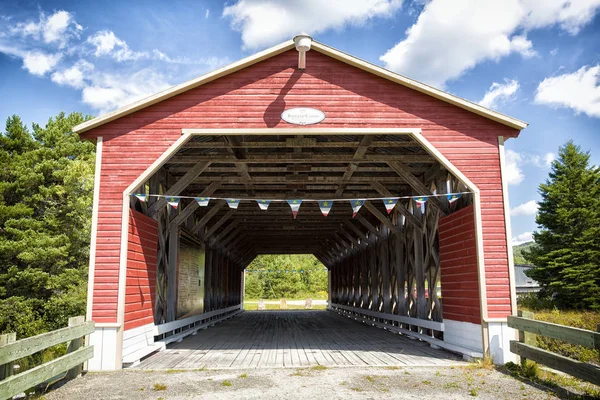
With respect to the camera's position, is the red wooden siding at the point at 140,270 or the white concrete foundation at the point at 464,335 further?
the red wooden siding at the point at 140,270

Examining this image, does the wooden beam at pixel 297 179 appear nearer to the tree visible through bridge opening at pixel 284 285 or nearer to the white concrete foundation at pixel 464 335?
the white concrete foundation at pixel 464 335

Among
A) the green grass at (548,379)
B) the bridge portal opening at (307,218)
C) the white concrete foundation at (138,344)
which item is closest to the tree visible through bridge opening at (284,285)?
the bridge portal opening at (307,218)

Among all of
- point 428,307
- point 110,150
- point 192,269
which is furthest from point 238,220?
point 110,150

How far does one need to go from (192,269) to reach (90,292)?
6.34 metres

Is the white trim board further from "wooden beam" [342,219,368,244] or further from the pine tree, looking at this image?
the pine tree

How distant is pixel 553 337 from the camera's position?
6.46 metres

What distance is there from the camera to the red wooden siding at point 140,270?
324 inches

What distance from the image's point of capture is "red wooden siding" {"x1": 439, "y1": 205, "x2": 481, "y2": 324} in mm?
8367

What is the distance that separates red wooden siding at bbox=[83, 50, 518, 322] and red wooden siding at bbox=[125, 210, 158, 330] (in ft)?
3.10

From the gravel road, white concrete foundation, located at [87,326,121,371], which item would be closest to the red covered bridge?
white concrete foundation, located at [87,326,121,371]

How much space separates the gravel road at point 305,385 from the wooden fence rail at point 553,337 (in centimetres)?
45

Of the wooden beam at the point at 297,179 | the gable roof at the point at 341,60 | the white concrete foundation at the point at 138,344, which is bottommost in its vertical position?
the white concrete foundation at the point at 138,344

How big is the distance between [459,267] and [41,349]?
6793 millimetres

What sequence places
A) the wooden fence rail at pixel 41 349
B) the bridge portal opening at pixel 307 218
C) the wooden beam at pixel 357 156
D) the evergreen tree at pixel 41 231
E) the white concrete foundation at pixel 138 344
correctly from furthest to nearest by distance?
the evergreen tree at pixel 41 231
the wooden beam at pixel 357 156
the bridge portal opening at pixel 307 218
the white concrete foundation at pixel 138 344
the wooden fence rail at pixel 41 349
